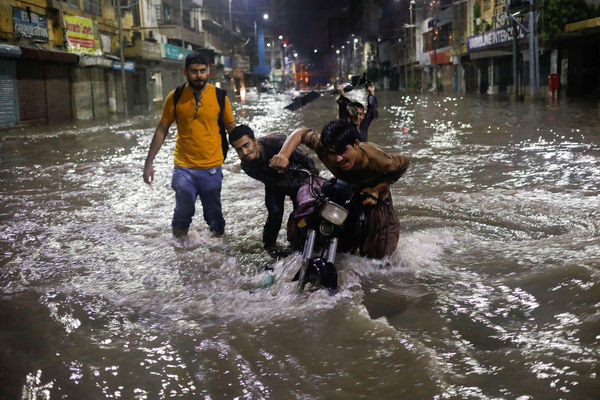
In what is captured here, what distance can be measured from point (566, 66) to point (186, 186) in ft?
111

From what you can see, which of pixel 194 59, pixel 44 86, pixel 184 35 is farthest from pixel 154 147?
pixel 184 35

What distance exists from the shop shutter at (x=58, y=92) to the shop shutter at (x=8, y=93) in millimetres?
3103

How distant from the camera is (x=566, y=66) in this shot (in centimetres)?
3412

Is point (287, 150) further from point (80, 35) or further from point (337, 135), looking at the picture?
point (80, 35)

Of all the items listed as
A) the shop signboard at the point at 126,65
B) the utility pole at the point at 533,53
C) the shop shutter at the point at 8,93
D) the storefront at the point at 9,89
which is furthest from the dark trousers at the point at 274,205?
the shop signboard at the point at 126,65

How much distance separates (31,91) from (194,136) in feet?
77.5

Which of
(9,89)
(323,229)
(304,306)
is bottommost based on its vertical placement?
(304,306)

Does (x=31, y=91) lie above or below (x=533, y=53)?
below

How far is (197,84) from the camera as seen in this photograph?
5.14 meters

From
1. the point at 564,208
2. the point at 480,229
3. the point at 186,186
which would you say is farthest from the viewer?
the point at 564,208

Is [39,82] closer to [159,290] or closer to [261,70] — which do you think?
[159,290]

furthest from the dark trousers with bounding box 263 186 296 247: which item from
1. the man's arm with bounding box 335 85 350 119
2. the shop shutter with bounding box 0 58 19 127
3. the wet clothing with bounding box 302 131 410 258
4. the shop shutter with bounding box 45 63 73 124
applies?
the shop shutter with bounding box 45 63 73 124

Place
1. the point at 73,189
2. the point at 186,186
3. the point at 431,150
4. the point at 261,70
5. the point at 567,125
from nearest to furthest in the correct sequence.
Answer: the point at 186,186 → the point at 73,189 → the point at 431,150 → the point at 567,125 → the point at 261,70

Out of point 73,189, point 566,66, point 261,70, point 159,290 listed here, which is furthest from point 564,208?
point 261,70
